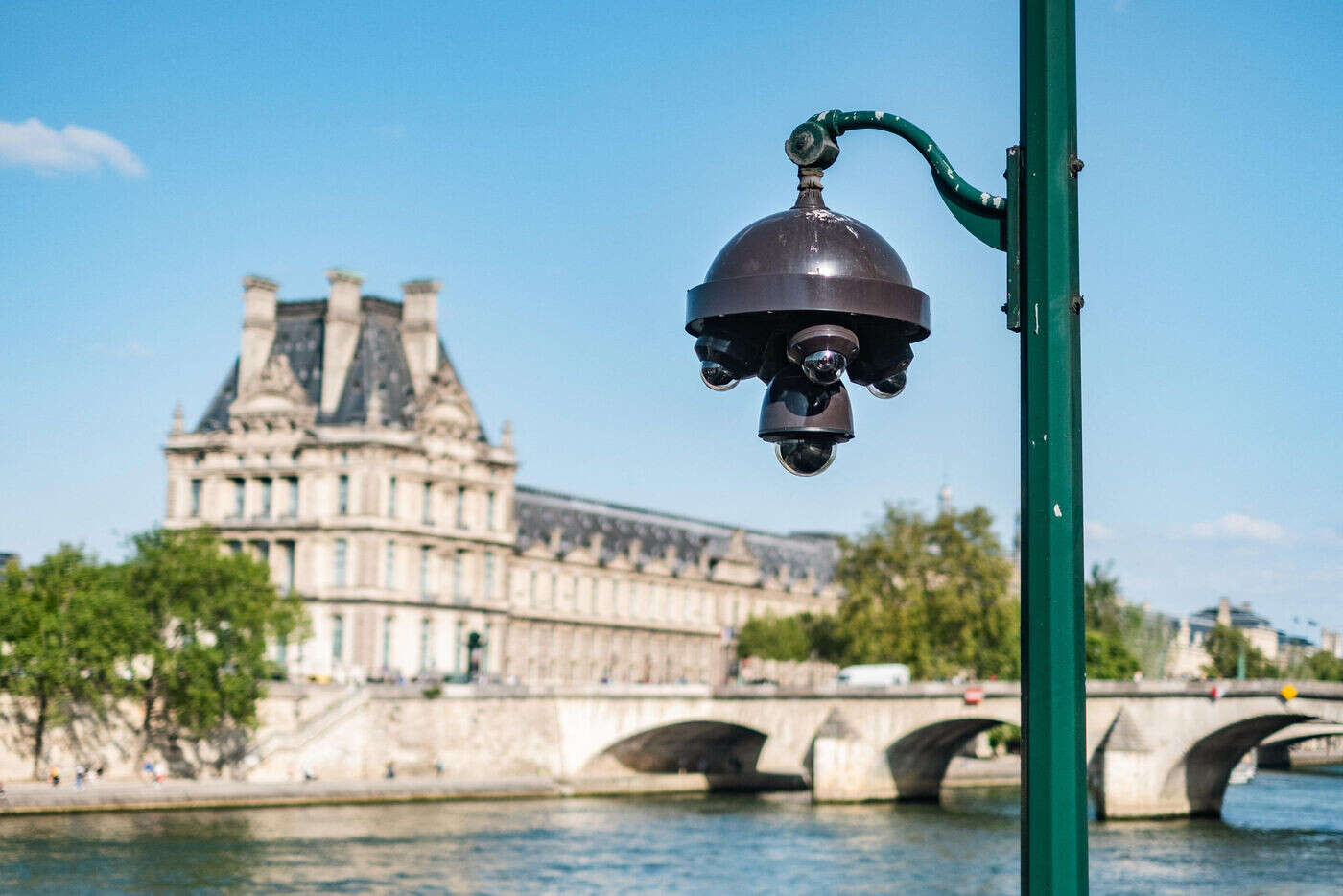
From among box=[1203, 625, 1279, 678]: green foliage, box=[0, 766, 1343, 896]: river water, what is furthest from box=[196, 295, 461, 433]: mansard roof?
box=[1203, 625, 1279, 678]: green foliage

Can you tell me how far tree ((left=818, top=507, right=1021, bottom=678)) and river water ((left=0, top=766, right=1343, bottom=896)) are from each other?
2245 cm

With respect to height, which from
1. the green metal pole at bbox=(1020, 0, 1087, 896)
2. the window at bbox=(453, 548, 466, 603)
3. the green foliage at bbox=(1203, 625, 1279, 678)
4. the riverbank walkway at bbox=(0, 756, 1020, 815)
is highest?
the window at bbox=(453, 548, 466, 603)

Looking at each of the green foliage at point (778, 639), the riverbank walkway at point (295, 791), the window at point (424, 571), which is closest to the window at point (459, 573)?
the window at point (424, 571)

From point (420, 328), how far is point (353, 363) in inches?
156

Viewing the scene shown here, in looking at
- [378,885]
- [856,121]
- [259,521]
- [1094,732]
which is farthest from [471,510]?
[856,121]

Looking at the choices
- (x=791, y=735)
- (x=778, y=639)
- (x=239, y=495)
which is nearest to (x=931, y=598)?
(x=791, y=735)

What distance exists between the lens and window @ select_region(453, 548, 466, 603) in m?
93.1

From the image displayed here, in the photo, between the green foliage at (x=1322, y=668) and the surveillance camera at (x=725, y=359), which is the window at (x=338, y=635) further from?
the surveillance camera at (x=725, y=359)

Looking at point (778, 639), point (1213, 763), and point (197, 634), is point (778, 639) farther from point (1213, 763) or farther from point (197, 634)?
point (197, 634)

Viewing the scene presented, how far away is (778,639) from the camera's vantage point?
10969cm

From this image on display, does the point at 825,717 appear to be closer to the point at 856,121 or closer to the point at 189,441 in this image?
the point at 189,441

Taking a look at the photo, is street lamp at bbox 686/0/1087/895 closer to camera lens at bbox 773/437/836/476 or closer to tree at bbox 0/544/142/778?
camera lens at bbox 773/437/836/476

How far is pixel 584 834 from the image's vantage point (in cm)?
5441

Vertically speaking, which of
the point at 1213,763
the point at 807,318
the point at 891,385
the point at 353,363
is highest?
the point at 353,363
